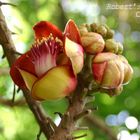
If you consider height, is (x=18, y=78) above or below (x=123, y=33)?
above

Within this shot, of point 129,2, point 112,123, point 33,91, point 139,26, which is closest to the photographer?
point 33,91

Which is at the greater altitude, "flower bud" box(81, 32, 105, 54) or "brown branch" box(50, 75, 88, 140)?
"flower bud" box(81, 32, 105, 54)

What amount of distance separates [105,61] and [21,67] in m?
0.14

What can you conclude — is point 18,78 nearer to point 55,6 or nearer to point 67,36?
point 67,36

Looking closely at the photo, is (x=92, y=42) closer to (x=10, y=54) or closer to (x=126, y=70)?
(x=126, y=70)

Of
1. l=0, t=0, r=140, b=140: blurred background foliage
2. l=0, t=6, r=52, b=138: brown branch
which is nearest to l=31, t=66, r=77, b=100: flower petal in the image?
l=0, t=6, r=52, b=138: brown branch

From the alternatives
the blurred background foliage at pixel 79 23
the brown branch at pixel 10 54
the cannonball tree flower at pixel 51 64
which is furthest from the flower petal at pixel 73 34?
the blurred background foliage at pixel 79 23

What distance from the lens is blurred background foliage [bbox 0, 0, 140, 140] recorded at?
6.29ft

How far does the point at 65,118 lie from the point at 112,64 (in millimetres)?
110

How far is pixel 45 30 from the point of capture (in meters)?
0.87

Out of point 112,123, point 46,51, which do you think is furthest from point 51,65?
point 112,123

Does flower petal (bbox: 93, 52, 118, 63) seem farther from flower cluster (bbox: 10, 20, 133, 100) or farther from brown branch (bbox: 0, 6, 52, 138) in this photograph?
brown branch (bbox: 0, 6, 52, 138)

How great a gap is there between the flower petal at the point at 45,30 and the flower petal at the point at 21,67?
0.19 ft

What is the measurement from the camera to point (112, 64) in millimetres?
800
